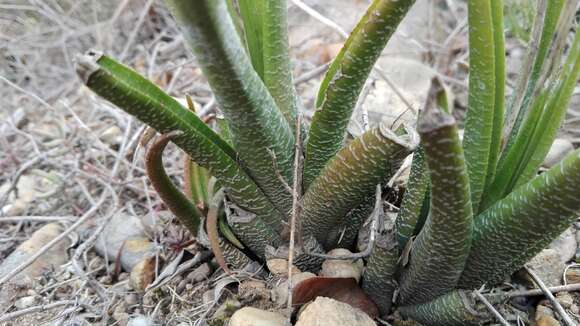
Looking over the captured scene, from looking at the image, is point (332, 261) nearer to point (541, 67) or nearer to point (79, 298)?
point (541, 67)

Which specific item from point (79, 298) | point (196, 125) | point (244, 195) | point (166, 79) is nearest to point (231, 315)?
point (244, 195)

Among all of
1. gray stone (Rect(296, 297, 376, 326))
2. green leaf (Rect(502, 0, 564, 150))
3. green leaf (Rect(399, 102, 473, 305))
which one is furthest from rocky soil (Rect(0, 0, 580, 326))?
green leaf (Rect(502, 0, 564, 150))

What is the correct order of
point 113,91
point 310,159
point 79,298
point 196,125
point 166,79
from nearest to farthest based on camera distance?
point 113,91 < point 196,125 < point 310,159 < point 79,298 < point 166,79

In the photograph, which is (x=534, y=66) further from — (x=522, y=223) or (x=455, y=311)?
(x=455, y=311)

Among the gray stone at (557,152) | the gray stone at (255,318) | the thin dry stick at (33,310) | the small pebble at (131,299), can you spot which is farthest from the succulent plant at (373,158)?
the gray stone at (557,152)

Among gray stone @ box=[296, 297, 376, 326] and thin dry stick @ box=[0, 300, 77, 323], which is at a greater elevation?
gray stone @ box=[296, 297, 376, 326]

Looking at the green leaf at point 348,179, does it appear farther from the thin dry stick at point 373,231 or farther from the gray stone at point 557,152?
the gray stone at point 557,152

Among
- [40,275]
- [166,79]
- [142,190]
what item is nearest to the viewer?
[40,275]

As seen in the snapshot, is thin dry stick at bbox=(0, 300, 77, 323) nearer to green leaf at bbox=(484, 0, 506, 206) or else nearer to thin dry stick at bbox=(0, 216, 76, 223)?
thin dry stick at bbox=(0, 216, 76, 223)
